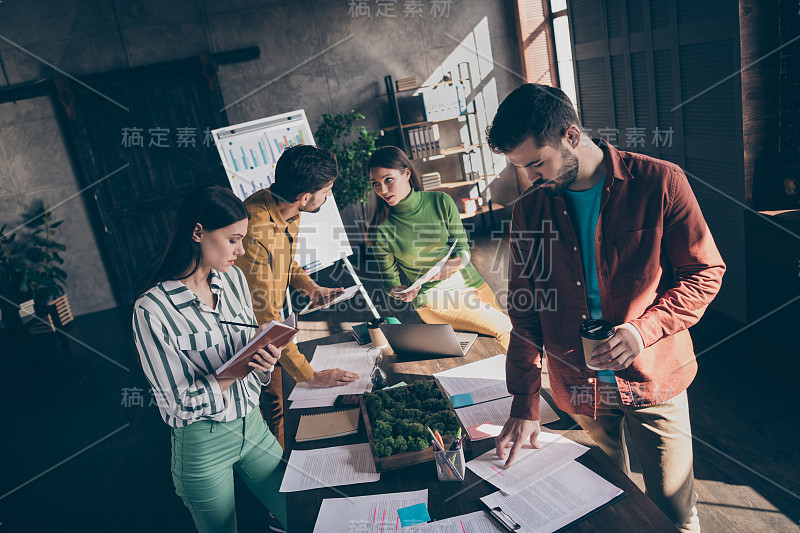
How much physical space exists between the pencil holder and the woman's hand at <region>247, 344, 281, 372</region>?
63 cm

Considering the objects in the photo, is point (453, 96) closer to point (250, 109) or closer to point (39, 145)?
point (250, 109)

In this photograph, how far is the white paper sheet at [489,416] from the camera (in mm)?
1829

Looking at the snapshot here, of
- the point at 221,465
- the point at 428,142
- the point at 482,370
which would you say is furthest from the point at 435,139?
the point at 221,465

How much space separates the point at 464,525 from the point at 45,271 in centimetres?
640

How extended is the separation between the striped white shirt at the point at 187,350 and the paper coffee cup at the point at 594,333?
119 centimetres

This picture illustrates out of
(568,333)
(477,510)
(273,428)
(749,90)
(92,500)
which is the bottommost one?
(92,500)

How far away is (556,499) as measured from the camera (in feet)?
4.87

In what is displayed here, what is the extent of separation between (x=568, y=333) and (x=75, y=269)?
22.6 feet

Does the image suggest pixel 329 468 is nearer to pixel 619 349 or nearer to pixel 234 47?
pixel 619 349

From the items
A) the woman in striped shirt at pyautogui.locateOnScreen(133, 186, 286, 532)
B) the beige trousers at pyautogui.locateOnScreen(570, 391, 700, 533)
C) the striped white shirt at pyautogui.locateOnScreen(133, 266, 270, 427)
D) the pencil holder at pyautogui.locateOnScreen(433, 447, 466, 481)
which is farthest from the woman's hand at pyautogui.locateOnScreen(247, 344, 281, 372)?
the beige trousers at pyautogui.locateOnScreen(570, 391, 700, 533)

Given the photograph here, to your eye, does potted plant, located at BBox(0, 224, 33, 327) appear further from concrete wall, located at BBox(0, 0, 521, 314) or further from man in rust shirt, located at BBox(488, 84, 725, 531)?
man in rust shirt, located at BBox(488, 84, 725, 531)

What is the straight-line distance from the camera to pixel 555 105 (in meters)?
1.54

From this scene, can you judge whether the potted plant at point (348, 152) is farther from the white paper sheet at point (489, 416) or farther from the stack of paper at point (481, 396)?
the white paper sheet at point (489, 416)

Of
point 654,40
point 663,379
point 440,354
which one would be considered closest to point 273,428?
point 440,354
